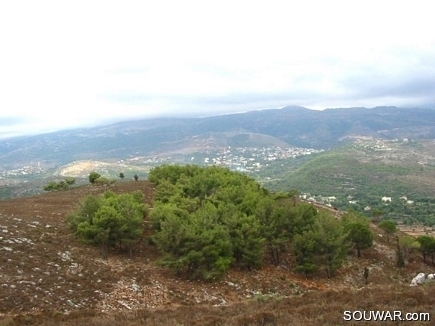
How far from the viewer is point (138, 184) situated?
54625 mm

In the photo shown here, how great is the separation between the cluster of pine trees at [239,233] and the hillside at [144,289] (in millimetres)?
1403

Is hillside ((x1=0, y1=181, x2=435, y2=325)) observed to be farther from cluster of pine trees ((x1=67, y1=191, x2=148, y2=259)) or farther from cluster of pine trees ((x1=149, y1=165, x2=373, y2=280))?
cluster of pine trees ((x1=149, y1=165, x2=373, y2=280))

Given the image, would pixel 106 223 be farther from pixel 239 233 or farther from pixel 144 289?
pixel 239 233

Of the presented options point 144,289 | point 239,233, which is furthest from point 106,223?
point 239,233

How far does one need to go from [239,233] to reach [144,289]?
32.8 feet

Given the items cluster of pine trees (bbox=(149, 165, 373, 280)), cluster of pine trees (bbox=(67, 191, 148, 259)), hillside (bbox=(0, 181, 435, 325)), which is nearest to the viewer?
hillside (bbox=(0, 181, 435, 325))

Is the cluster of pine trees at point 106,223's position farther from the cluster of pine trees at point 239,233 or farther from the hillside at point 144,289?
the cluster of pine trees at point 239,233

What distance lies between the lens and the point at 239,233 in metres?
31.3

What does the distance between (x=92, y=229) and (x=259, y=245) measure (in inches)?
542

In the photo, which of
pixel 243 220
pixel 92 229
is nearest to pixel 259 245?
pixel 243 220

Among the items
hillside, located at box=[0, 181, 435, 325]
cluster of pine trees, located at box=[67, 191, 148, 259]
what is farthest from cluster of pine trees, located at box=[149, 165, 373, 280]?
cluster of pine trees, located at box=[67, 191, 148, 259]

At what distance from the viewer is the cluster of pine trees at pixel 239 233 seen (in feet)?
91.9

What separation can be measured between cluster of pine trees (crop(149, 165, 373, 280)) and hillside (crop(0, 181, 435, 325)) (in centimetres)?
140

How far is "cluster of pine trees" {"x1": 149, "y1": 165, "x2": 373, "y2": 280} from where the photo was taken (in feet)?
91.9
